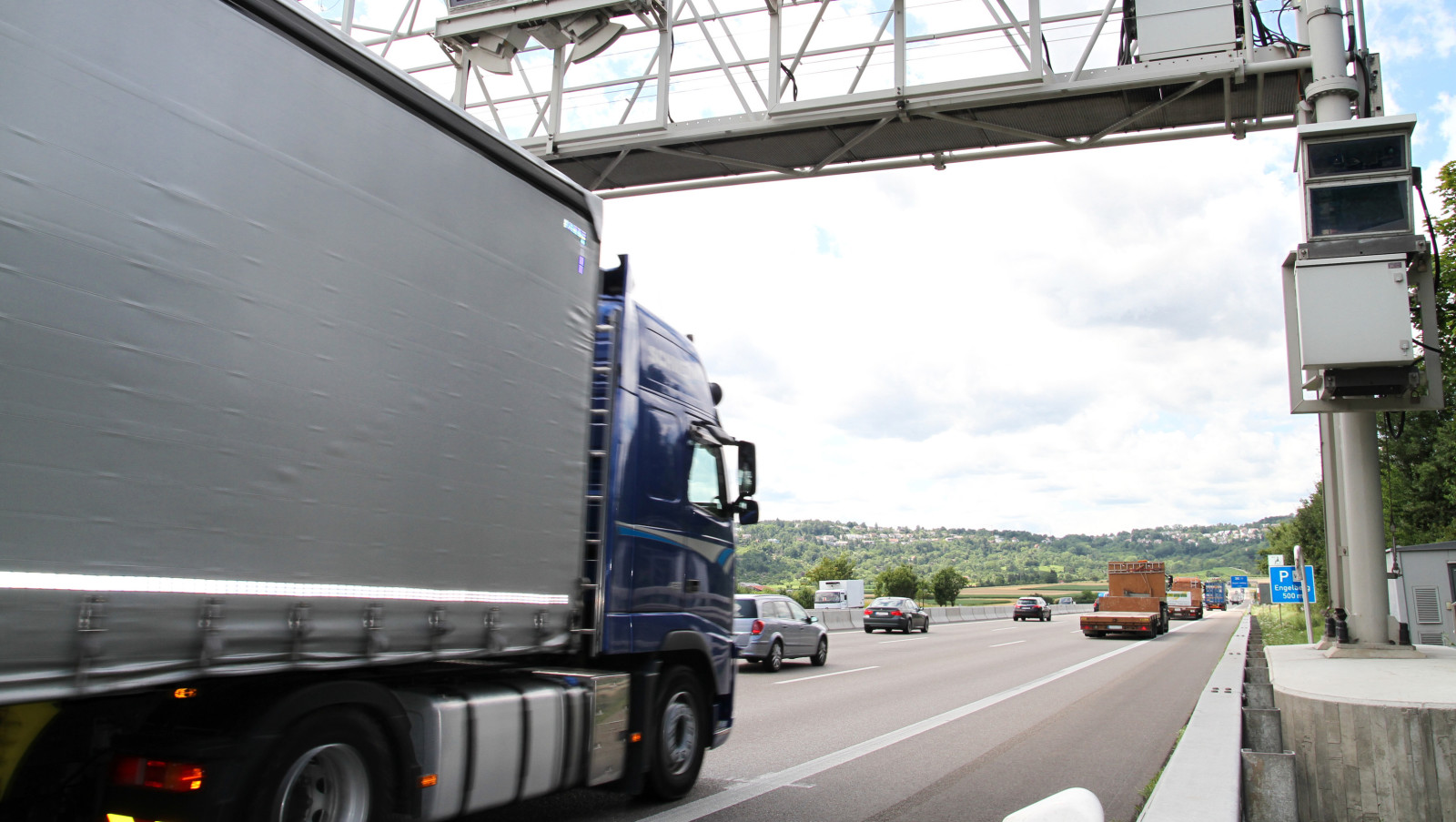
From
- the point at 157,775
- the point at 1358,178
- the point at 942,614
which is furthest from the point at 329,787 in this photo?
the point at 942,614

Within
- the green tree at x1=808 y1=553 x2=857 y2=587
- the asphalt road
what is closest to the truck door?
the asphalt road

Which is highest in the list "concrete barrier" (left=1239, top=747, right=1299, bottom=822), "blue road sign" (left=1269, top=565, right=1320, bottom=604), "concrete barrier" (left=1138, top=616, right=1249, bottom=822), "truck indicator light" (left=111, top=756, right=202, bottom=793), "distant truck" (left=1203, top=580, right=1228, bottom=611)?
"blue road sign" (left=1269, top=565, right=1320, bottom=604)

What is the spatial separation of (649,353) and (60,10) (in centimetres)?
401

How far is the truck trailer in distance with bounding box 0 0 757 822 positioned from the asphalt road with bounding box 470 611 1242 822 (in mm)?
1400

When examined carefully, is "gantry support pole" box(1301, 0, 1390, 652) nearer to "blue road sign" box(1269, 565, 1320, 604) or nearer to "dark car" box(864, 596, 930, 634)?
"blue road sign" box(1269, 565, 1320, 604)

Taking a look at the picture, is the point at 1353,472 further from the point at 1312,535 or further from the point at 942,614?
the point at 1312,535

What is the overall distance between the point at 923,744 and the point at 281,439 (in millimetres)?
7492

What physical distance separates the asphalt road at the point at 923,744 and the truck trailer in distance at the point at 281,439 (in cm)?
140

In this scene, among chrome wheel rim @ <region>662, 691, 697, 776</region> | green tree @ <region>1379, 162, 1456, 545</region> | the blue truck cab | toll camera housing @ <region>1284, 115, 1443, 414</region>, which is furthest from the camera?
green tree @ <region>1379, 162, 1456, 545</region>

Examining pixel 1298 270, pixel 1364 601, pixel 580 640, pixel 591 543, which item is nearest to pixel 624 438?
pixel 591 543

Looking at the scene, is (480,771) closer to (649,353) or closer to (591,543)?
(591,543)

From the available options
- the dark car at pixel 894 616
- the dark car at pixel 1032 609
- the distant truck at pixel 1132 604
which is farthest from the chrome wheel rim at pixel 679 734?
the dark car at pixel 1032 609

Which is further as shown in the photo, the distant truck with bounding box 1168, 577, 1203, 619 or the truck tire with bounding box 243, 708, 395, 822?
the distant truck with bounding box 1168, 577, 1203, 619

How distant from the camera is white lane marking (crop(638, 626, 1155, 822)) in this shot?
20.0 feet
